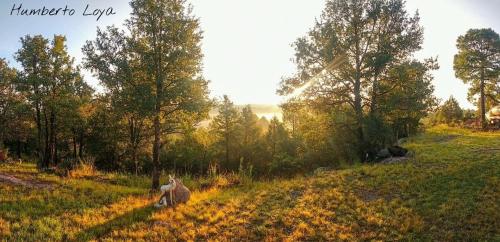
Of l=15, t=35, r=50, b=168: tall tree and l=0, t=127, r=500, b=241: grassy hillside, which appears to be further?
l=15, t=35, r=50, b=168: tall tree

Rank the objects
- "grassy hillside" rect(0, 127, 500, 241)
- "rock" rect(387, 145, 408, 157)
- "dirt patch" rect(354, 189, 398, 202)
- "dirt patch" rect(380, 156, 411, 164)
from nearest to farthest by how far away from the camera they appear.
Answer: "grassy hillside" rect(0, 127, 500, 241) → "dirt patch" rect(354, 189, 398, 202) → "dirt patch" rect(380, 156, 411, 164) → "rock" rect(387, 145, 408, 157)

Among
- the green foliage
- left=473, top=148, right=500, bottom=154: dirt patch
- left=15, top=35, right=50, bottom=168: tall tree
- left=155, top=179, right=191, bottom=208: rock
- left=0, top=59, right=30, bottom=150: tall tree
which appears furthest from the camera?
the green foliage

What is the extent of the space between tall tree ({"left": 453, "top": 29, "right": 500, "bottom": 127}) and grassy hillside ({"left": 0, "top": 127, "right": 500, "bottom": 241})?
90.6ft

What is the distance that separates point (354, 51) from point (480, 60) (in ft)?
87.4

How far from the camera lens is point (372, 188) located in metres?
14.2

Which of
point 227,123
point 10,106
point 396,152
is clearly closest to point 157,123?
point 396,152

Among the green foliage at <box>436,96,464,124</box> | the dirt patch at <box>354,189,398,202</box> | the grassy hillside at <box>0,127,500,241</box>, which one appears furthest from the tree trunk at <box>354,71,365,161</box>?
the green foliage at <box>436,96,464,124</box>

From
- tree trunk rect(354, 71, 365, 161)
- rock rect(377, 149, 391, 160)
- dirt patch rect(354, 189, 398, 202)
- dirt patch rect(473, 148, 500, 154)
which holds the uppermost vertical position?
tree trunk rect(354, 71, 365, 161)

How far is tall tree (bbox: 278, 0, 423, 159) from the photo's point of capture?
20797 mm

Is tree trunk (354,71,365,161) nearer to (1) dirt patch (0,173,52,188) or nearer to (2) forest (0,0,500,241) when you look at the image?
(2) forest (0,0,500,241)

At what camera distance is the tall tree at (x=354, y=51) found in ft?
68.2

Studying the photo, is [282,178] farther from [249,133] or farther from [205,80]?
[249,133]

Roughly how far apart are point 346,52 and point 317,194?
10.6 metres

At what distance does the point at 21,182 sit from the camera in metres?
16.4
